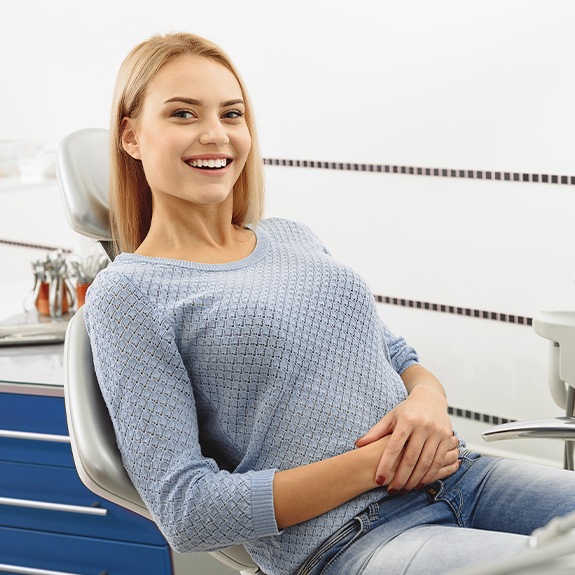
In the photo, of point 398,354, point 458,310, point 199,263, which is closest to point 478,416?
point 458,310

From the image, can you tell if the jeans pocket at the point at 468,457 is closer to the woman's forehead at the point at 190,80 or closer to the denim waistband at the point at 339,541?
the denim waistband at the point at 339,541

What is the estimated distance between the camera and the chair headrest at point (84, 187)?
5.77 feet

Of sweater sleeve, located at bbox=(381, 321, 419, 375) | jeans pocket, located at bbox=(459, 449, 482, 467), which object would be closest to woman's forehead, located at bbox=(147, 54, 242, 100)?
sweater sleeve, located at bbox=(381, 321, 419, 375)

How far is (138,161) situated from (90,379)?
1.55 feet

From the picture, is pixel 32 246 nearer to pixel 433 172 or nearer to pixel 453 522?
pixel 433 172

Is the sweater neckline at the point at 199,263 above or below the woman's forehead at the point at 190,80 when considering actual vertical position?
below

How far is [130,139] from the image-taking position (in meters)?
1.69

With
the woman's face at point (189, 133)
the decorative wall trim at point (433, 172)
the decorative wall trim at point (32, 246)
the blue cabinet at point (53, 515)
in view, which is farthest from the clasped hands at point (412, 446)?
the decorative wall trim at point (32, 246)

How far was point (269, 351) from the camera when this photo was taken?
143 centimetres

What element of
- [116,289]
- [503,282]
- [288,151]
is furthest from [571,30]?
[116,289]

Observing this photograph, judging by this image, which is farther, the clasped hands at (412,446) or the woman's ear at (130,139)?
the woman's ear at (130,139)

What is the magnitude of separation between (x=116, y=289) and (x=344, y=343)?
373 mm

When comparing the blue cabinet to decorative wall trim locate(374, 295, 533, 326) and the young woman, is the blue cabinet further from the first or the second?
decorative wall trim locate(374, 295, 533, 326)

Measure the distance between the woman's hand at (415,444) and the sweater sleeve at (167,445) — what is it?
0.61 ft
